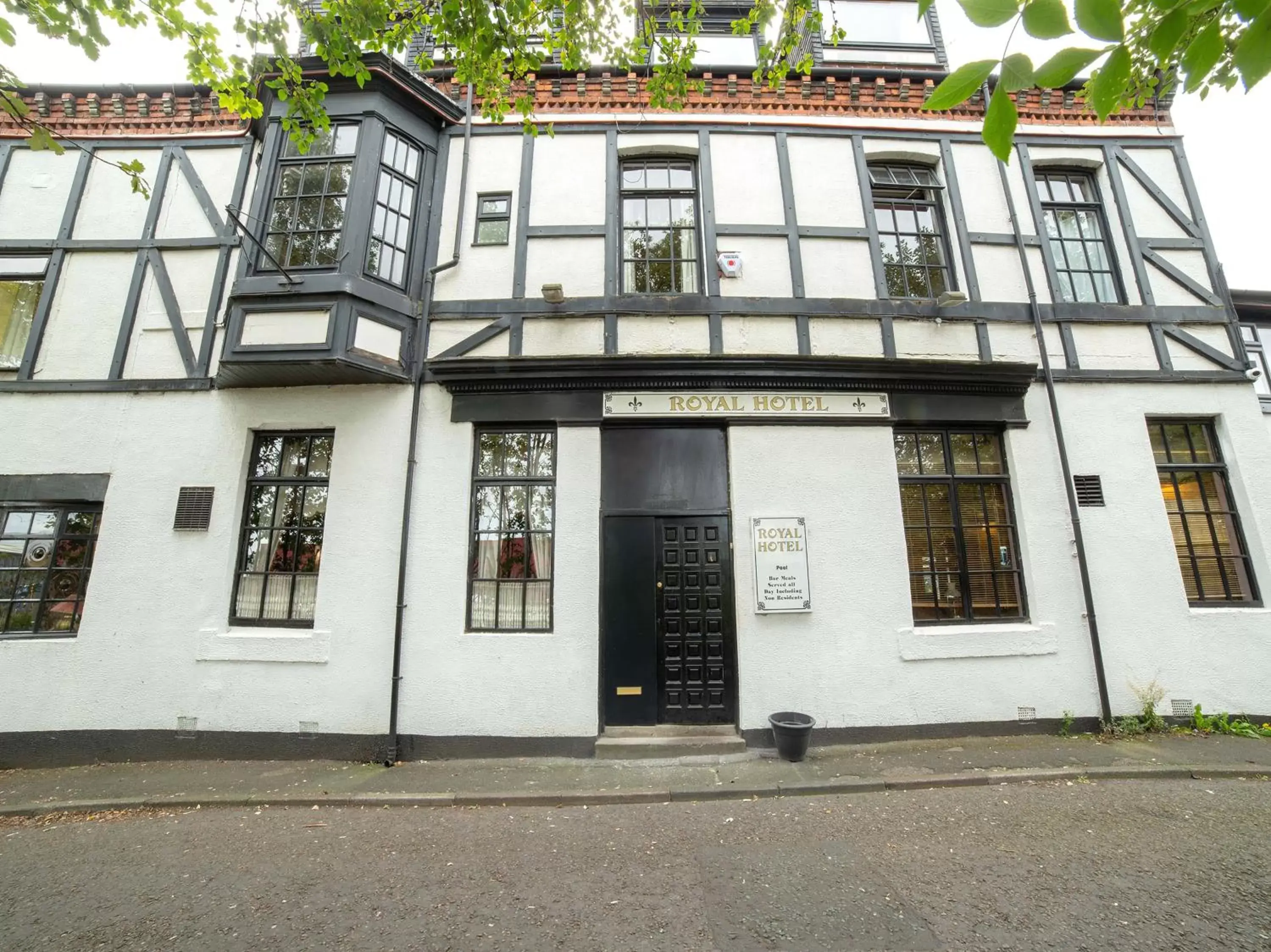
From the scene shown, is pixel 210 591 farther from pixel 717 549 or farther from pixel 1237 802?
pixel 1237 802

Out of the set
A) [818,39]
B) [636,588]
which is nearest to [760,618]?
[636,588]

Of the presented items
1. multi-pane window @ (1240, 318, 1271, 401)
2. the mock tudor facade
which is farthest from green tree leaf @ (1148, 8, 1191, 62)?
multi-pane window @ (1240, 318, 1271, 401)

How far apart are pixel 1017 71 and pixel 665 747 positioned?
18.0 ft

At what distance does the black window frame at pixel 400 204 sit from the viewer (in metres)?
6.05

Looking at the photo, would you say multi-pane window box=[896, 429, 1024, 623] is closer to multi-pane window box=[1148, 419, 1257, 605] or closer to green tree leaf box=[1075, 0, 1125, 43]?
multi-pane window box=[1148, 419, 1257, 605]

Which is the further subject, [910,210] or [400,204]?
[910,210]

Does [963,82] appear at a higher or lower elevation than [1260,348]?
lower

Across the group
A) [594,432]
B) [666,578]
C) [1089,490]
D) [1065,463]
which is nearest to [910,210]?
[1065,463]

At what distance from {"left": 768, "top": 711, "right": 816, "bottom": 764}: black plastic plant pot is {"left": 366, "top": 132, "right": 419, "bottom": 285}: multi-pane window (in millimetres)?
6577

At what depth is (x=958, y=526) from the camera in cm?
606

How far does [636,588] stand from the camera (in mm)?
5691

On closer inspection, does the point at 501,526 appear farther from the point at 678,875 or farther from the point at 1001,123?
the point at 1001,123

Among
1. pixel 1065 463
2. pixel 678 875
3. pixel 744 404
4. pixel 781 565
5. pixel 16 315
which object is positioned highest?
pixel 16 315

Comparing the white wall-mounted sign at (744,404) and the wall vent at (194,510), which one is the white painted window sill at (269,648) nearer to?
the wall vent at (194,510)
